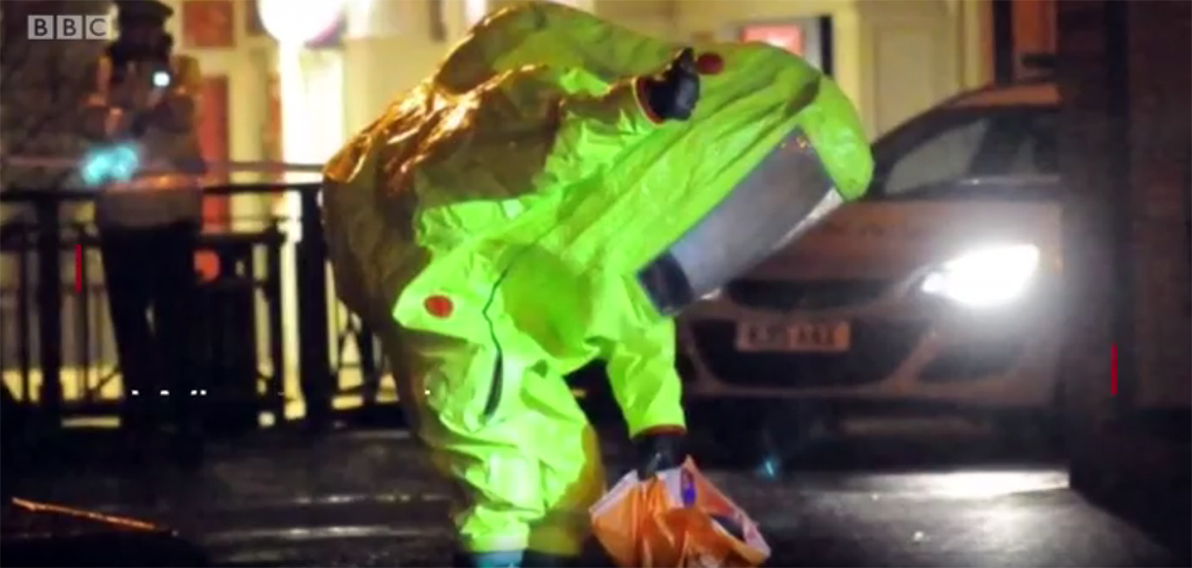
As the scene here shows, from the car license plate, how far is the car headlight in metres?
0.35

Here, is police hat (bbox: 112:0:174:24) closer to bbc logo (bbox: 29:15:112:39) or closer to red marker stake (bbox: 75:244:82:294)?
red marker stake (bbox: 75:244:82:294)

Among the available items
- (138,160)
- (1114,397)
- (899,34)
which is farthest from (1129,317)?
(899,34)

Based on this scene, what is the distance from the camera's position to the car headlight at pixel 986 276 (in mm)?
9148

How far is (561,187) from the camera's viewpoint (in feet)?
18.0

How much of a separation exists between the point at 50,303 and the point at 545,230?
5425 millimetres

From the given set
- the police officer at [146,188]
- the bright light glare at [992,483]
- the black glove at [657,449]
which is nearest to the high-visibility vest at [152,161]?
the police officer at [146,188]

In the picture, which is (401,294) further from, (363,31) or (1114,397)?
(363,31)

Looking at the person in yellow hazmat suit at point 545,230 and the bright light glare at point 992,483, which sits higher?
the person in yellow hazmat suit at point 545,230

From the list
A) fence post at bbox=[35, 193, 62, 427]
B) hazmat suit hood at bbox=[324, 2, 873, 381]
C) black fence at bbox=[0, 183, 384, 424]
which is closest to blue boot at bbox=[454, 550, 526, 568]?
hazmat suit hood at bbox=[324, 2, 873, 381]

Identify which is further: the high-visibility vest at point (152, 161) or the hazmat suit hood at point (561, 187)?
the high-visibility vest at point (152, 161)

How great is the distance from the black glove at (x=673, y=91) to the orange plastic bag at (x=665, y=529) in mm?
1036

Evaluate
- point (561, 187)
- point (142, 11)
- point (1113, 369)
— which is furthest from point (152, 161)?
point (561, 187)

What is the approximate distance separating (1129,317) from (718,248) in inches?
129

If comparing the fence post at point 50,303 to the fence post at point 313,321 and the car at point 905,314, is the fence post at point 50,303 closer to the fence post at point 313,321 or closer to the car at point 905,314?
the fence post at point 313,321
